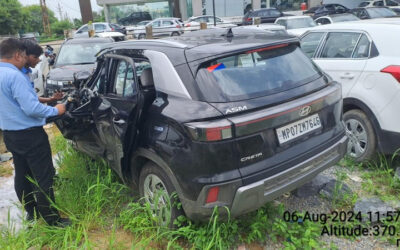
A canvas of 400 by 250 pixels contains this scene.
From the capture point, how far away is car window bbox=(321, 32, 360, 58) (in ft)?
13.8

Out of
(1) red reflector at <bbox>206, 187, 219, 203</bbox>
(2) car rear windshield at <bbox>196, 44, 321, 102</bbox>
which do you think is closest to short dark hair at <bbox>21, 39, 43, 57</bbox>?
(2) car rear windshield at <bbox>196, 44, 321, 102</bbox>

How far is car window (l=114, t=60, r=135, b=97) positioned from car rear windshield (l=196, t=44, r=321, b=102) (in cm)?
93

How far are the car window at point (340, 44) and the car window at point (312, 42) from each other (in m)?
0.20

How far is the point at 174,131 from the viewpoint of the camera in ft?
8.05

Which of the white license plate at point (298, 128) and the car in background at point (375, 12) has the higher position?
the car in background at point (375, 12)

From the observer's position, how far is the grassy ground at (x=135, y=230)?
271 cm

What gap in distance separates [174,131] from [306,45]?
3477mm

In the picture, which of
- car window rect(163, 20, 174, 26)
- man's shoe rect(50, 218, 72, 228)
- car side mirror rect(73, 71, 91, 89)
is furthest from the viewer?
car window rect(163, 20, 174, 26)

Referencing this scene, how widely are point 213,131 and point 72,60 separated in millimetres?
7740

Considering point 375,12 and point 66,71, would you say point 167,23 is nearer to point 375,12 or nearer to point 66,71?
point 375,12

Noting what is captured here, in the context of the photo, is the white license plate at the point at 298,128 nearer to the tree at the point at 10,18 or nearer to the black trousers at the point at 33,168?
the black trousers at the point at 33,168

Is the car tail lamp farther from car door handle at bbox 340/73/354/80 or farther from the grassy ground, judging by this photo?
car door handle at bbox 340/73/354/80

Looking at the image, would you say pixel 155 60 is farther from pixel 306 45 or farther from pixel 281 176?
pixel 306 45

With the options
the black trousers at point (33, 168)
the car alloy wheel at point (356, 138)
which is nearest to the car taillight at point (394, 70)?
the car alloy wheel at point (356, 138)
